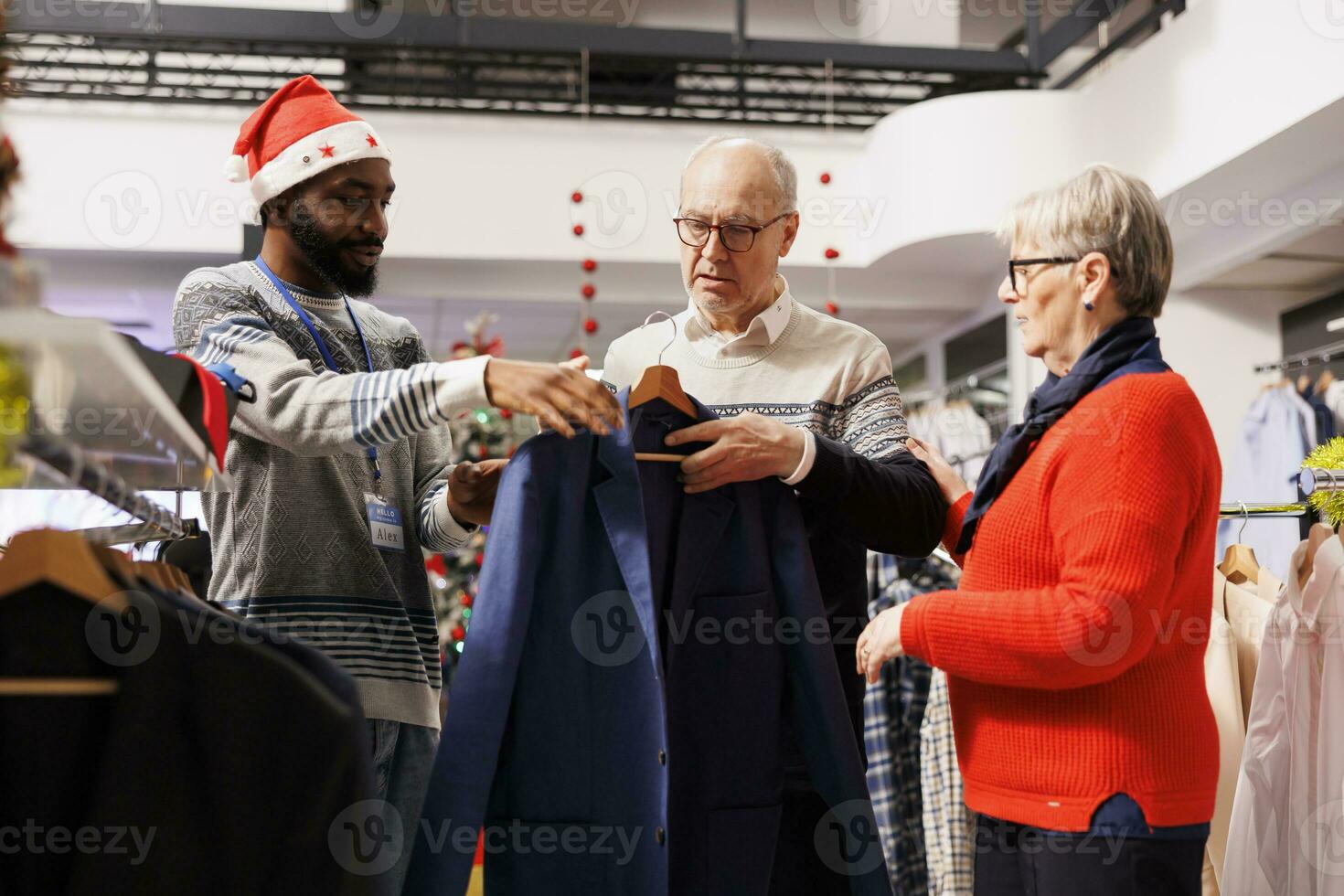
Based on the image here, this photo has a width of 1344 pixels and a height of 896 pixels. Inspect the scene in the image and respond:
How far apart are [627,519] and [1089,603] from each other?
1.99 feet

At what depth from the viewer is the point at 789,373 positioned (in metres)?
1.98

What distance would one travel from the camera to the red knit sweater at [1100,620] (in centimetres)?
151

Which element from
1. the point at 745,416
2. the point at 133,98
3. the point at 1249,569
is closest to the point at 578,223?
the point at 133,98

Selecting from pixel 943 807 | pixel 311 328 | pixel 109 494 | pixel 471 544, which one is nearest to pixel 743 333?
pixel 311 328

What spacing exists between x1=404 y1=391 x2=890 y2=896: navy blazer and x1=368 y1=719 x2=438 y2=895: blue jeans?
0.57 feet

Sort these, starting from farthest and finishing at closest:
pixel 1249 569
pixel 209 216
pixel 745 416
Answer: pixel 209 216 → pixel 1249 569 → pixel 745 416

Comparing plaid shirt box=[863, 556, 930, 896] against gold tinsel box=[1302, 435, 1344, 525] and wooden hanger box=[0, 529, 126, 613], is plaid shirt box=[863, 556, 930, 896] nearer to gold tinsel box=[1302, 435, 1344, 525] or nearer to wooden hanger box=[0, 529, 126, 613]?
gold tinsel box=[1302, 435, 1344, 525]

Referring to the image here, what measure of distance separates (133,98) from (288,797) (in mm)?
6167

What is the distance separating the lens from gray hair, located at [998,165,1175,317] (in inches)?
65.4

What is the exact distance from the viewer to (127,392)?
998mm

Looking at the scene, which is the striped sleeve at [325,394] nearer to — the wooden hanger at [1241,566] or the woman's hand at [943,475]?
the woman's hand at [943,475]

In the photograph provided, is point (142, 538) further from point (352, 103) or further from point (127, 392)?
point (352, 103)

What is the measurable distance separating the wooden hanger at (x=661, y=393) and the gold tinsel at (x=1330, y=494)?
1320 millimetres

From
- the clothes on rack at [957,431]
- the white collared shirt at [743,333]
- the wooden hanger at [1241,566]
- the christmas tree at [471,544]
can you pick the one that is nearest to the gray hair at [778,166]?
the white collared shirt at [743,333]
